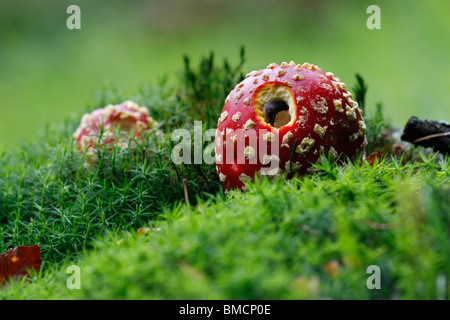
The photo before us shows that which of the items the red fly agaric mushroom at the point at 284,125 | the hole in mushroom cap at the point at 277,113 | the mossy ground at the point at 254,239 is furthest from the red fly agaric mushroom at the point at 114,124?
the hole in mushroom cap at the point at 277,113

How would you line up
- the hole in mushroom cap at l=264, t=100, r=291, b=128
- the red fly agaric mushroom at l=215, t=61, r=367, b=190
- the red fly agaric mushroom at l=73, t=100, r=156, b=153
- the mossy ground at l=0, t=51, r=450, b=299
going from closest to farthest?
the mossy ground at l=0, t=51, r=450, b=299 → the red fly agaric mushroom at l=215, t=61, r=367, b=190 → the hole in mushroom cap at l=264, t=100, r=291, b=128 → the red fly agaric mushroom at l=73, t=100, r=156, b=153

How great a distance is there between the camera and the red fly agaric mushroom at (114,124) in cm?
257

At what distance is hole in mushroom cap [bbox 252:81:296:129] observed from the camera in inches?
80.1

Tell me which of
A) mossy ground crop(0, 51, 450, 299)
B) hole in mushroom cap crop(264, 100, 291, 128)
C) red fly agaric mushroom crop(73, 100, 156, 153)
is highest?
hole in mushroom cap crop(264, 100, 291, 128)

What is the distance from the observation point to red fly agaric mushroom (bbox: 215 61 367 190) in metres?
1.96

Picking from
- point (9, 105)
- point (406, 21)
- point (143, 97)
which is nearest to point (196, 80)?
point (143, 97)

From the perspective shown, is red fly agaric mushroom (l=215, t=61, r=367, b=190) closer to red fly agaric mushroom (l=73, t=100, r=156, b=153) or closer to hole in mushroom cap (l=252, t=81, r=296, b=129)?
hole in mushroom cap (l=252, t=81, r=296, b=129)

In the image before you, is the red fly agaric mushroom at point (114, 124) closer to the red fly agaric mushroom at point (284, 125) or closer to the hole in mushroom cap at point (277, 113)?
the red fly agaric mushroom at point (284, 125)

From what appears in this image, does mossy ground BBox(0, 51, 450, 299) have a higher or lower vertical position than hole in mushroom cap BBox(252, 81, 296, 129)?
lower

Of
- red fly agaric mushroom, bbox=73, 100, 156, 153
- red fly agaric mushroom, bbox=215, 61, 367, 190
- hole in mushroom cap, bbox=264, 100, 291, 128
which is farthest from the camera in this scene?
red fly agaric mushroom, bbox=73, 100, 156, 153

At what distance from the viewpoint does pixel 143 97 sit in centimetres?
333

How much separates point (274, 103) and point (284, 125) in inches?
4.4

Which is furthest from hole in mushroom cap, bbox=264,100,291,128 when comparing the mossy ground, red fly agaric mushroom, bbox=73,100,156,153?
red fly agaric mushroom, bbox=73,100,156,153

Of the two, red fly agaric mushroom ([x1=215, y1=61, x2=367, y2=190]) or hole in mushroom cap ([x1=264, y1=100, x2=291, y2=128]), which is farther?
hole in mushroom cap ([x1=264, y1=100, x2=291, y2=128])
